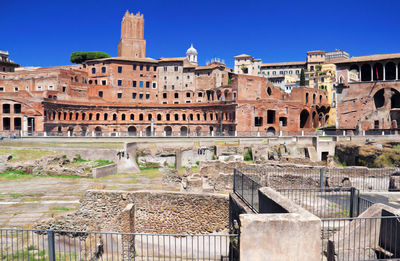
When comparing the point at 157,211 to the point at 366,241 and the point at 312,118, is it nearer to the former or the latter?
the point at 366,241

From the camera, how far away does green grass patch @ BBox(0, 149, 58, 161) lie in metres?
25.3

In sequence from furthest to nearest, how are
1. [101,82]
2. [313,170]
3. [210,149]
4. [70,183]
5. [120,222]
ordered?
1. [101,82]
2. [210,149]
3. [70,183]
4. [313,170]
5. [120,222]

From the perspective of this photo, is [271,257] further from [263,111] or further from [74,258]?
[263,111]

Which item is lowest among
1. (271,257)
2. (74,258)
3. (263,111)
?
(74,258)

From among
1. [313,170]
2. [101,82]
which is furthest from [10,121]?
[313,170]

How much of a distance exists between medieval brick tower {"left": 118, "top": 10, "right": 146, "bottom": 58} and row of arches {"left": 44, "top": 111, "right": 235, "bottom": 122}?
21575 mm

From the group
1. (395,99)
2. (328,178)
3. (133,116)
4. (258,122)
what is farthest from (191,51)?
(328,178)

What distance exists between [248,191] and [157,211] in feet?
14.2

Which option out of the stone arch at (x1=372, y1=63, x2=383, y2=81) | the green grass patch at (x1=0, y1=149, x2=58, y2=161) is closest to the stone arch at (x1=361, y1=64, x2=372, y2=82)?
the stone arch at (x1=372, y1=63, x2=383, y2=81)

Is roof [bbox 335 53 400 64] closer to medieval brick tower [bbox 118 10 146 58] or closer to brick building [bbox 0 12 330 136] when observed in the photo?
brick building [bbox 0 12 330 136]

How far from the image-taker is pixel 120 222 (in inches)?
488

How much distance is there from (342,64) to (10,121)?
51.5m

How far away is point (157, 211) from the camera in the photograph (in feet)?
43.4

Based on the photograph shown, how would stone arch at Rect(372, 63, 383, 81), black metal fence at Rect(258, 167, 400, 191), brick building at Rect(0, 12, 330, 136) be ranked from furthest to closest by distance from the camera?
brick building at Rect(0, 12, 330, 136)
stone arch at Rect(372, 63, 383, 81)
black metal fence at Rect(258, 167, 400, 191)
